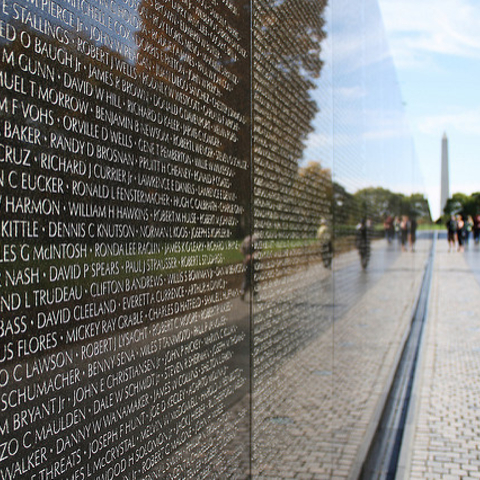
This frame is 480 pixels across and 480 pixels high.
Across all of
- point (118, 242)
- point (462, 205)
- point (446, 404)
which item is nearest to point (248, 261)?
point (118, 242)

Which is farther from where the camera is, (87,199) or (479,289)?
(479,289)

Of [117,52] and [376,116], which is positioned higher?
[376,116]

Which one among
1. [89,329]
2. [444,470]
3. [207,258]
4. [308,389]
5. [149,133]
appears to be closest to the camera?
[89,329]

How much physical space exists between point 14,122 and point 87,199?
0.95 ft

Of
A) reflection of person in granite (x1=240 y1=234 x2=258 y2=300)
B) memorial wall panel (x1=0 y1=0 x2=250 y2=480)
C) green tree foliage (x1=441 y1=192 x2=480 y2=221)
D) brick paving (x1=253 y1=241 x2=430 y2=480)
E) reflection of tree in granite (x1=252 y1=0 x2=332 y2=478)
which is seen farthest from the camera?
green tree foliage (x1=441 y1=192 x2=480 y2=221)

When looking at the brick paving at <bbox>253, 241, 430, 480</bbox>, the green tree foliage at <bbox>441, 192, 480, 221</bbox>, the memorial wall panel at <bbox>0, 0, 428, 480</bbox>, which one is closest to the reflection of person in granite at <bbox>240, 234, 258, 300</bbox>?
the memorial wall panel at <bbox>0, 0, 428, 480</bbox>

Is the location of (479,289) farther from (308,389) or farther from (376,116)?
A: (308,389)

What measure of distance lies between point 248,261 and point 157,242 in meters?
0.92

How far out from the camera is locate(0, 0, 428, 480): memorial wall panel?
4.26ft

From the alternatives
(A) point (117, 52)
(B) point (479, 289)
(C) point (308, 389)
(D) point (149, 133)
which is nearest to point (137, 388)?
(D) point (149, 133)

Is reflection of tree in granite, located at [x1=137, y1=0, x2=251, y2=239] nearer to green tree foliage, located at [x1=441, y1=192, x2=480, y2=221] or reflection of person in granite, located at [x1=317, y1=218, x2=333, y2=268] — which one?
reflection of person in granite, located at [x1=317, y1=218, x2=333, y2=268]

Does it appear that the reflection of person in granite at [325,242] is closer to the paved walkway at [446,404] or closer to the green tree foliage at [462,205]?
the paved walkway at [446,404]

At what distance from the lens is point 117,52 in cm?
Answer: 162

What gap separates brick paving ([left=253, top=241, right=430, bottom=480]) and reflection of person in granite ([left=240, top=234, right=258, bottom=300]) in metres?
0.50
